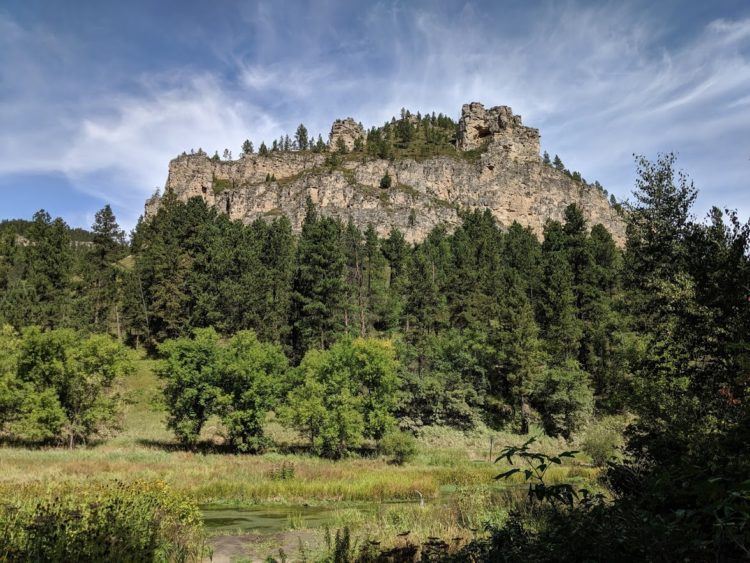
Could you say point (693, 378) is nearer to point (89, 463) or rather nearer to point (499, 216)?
point (89, 463)

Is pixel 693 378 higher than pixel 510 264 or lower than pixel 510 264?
lower

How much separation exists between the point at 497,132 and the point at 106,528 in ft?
597

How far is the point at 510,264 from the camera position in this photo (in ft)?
249

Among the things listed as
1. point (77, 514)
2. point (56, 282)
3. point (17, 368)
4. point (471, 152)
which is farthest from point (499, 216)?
point (77, 514)

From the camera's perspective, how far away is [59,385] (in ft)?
113

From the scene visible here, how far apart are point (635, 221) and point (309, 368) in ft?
88.2

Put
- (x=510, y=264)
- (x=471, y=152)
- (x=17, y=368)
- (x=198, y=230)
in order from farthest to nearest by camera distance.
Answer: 1. (x=471, y=152)
2. (x=510, y=264)
3. (x=198, y=230)
4. (x=17, y=368)

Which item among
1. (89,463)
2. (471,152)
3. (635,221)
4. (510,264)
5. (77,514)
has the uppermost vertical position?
(471,152)

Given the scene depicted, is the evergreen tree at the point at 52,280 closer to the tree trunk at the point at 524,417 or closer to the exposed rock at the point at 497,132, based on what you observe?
the tree trunk at the point at 524,417

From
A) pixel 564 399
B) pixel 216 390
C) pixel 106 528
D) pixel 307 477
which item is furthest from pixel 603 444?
pixel 106 528

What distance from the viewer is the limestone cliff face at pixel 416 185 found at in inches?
5438

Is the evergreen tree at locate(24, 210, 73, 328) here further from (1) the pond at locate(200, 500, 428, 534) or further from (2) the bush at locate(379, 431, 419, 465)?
(1) the pond at locate(200, 500, 428, 534)

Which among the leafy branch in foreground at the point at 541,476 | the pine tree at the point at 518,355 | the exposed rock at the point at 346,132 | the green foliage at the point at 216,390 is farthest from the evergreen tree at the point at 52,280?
the exposed rock at the point at 346,132

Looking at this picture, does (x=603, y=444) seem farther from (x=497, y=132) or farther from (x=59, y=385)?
(x=497, y=132)
